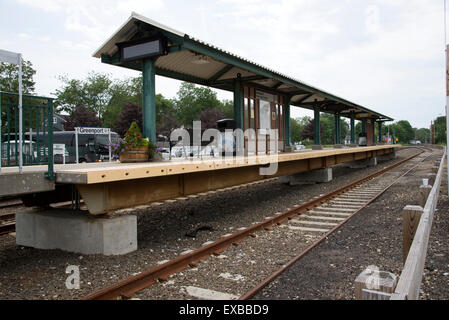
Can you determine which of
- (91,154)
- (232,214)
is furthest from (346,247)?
(91,154)

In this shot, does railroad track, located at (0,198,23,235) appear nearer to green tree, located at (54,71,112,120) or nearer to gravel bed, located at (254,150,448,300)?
gravel bed, located at (254,150,448,300)

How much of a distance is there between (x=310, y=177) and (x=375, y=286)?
14088 mm

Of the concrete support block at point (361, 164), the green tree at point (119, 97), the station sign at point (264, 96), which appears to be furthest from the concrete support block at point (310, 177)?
the green tree at point (119, 97)

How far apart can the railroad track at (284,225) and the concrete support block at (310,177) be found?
1.67 meters

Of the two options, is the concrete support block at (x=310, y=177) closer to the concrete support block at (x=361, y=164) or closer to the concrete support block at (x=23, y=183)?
the concrete support block at (x=361, y=164)

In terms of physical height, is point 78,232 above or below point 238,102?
below

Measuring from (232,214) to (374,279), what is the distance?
7.11 metres

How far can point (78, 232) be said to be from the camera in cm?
573

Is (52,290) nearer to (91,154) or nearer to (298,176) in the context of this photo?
(298,176)

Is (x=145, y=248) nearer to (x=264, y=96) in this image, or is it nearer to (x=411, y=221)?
(x=411, y=221)

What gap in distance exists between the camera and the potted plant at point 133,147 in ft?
24.6

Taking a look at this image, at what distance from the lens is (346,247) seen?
20.2 feet

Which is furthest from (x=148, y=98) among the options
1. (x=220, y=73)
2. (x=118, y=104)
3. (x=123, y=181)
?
(x=118, y=104)
